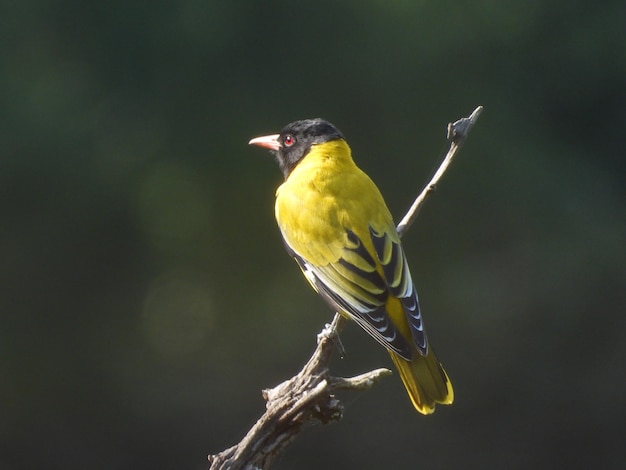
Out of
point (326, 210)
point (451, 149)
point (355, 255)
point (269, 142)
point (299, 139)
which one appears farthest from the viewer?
point (269, 142)

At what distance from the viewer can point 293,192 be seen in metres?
3.02


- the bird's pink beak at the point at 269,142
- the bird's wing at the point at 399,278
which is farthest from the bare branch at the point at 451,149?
the bird's pink beak at the point at 269,142

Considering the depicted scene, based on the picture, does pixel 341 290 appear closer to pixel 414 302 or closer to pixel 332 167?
pixel 414 302

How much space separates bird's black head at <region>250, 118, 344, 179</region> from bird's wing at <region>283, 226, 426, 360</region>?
59 cm

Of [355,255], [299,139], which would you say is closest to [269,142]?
[299,139]

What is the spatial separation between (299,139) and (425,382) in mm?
1238

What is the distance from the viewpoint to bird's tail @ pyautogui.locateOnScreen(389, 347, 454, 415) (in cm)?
252

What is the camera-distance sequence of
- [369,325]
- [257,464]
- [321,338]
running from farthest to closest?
1. [369,325]
2. [321,338]
3. [257,464]

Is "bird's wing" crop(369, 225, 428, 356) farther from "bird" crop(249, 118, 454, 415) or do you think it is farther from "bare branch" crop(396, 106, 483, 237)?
"bare branch" crop(396, 106, 483, 237)

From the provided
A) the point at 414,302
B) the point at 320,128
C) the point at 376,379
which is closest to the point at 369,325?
the point at 414,302

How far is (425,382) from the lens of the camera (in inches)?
99.3

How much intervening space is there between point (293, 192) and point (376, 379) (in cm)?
102

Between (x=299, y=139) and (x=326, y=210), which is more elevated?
(x=299, y=139)

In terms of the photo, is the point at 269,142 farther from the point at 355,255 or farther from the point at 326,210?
the point at 355,255
